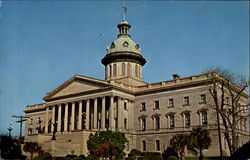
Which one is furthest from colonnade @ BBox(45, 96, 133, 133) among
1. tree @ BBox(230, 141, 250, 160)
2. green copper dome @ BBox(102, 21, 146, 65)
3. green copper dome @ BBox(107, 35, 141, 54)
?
tree @ BBox(230, 141, 250, 160)

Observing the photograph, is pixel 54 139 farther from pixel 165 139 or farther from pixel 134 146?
pixel 165 139

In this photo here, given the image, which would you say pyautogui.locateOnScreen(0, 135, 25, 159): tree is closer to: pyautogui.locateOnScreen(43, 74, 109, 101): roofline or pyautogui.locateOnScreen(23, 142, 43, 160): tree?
pyautogui.locateOnScreen(23, 142, 43, 160): tree

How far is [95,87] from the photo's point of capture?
5991cm

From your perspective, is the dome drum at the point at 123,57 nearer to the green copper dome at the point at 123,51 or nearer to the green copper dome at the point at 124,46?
the green copper dome at the point at 123,51

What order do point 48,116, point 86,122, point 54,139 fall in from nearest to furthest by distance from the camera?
point 54,139 < point 86,122 < point 48,116

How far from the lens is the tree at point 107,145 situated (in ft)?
124

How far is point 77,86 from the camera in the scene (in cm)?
6328

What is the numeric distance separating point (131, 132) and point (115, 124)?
401 cm

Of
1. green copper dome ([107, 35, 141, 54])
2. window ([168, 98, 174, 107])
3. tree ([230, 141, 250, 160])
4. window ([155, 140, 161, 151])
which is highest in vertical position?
green copper dome ([107, 35, 141, 54])

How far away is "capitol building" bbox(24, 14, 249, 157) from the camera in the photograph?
52875mm

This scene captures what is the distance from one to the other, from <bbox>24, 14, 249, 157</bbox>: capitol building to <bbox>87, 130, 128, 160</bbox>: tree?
7.13 meters

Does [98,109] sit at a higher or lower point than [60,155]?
higher

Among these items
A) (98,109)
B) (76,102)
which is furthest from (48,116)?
(98,109)

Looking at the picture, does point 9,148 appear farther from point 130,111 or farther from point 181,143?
point 181,143
